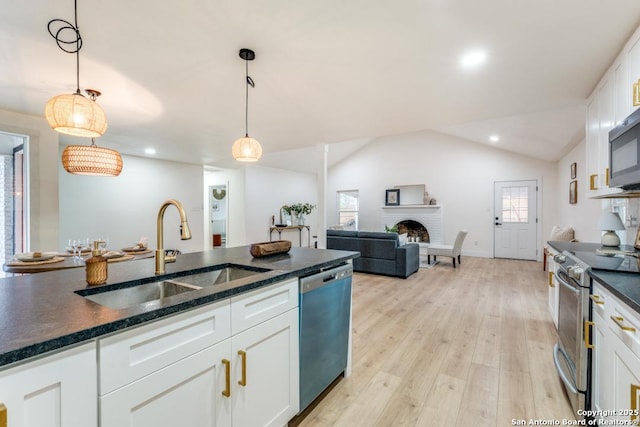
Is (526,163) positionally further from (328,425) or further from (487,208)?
(328,425)

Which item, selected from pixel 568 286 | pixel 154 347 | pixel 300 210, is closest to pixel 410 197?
pixel 300 210

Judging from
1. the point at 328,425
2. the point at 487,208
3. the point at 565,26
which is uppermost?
the point at 565,26

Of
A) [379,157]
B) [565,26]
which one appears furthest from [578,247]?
[379,157]

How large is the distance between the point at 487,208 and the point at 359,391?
6.92 meters

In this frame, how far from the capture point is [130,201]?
5.80m

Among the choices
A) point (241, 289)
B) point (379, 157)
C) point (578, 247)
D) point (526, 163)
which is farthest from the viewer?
point (379, 157)

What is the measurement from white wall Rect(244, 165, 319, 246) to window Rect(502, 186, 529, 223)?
4796 millimetres

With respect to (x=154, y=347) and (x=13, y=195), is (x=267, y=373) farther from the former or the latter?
(x=13, y=195)

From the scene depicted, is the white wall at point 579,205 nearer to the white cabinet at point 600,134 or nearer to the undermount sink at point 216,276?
the white cabinet at point 600,134

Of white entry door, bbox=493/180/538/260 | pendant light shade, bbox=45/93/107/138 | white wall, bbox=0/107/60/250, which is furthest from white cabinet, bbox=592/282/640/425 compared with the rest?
white entry door, bbox=493/180/538/260

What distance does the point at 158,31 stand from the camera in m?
1.90

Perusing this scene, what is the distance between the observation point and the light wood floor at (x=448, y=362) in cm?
174

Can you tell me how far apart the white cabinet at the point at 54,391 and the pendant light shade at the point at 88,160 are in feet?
8.48

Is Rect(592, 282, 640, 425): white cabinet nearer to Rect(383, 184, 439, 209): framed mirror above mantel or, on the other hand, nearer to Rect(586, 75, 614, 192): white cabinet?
Rect(586, 75, 614, 192): white cabinet
